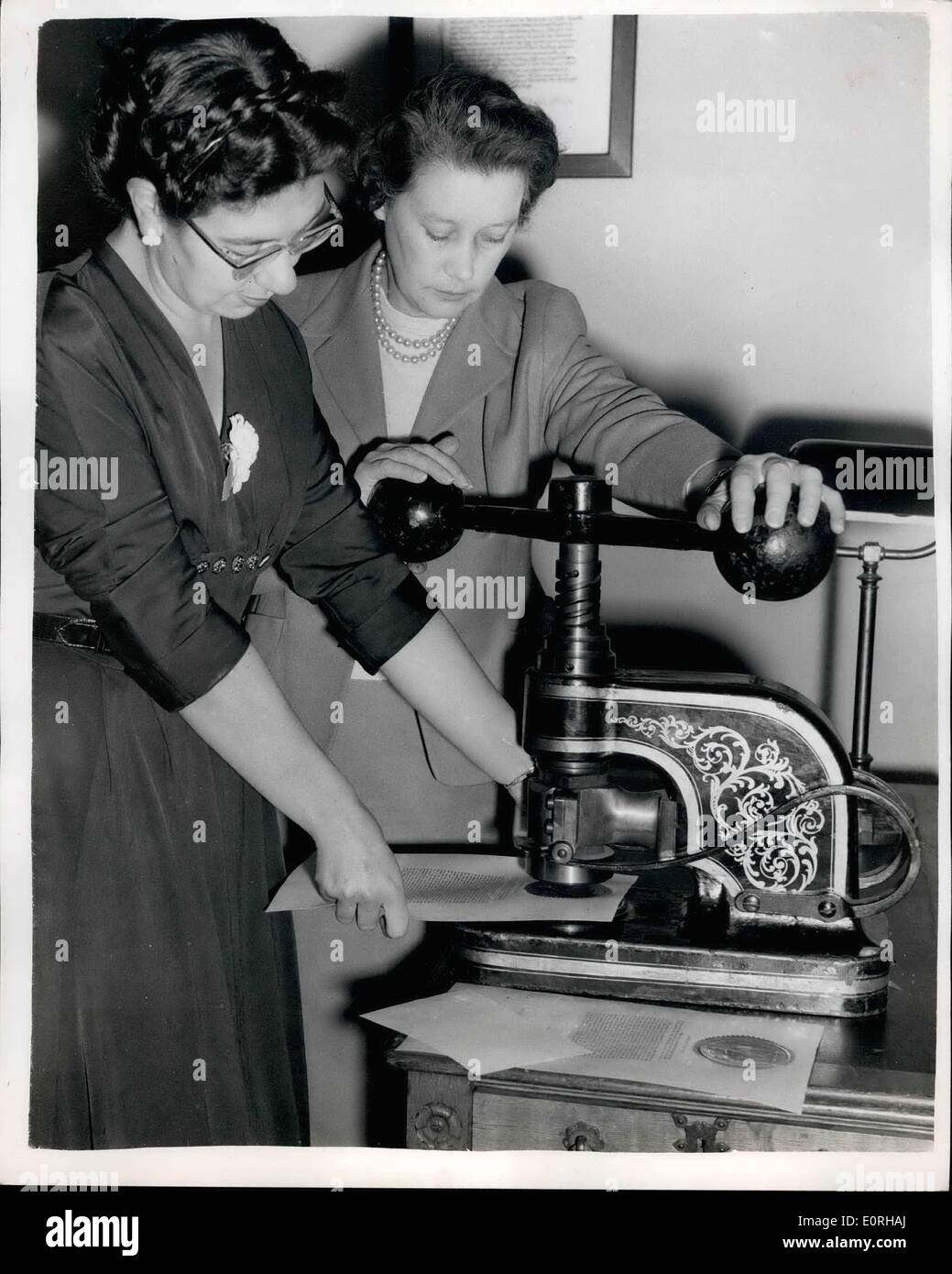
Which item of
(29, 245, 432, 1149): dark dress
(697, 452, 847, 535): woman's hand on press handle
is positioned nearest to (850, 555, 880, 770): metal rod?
(697, 452, 847, 535): woman's hand on press handle

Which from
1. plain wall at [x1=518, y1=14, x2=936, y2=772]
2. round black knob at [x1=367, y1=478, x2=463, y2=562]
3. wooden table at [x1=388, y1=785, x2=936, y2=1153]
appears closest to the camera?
wooden table at [x1=388, y1=785, x2=936, y2=1153]

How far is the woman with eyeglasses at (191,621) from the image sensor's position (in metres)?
0.87

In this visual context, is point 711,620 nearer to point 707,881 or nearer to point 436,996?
point 707,881

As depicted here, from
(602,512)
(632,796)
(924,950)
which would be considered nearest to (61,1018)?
(632,796)

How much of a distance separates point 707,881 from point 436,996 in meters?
0.22

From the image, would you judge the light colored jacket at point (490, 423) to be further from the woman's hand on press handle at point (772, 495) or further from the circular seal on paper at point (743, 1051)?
the circular seal on paper at point (743, 1051)

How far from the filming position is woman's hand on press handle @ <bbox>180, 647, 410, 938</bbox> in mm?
889

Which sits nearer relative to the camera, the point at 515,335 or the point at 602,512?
the point at 602,512

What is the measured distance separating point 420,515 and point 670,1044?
439 mm

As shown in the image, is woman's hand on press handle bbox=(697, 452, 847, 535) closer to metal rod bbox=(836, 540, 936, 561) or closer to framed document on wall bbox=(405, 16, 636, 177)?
metal rod bbox=(836, 540, 936, 561)

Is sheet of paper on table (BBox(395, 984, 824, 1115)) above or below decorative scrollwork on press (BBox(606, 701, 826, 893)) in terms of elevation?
below

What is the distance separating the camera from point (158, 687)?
2.93 ft

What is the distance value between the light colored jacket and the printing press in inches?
8.8

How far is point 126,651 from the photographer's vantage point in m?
0.89
